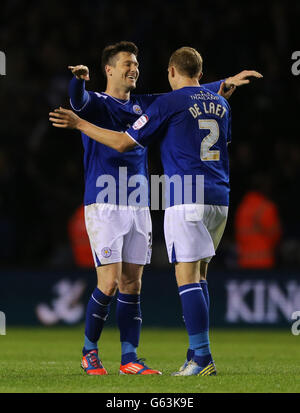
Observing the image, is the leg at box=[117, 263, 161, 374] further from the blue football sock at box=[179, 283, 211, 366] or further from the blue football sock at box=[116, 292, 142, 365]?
the blue football sock at box=[179, 283, 211, 366]

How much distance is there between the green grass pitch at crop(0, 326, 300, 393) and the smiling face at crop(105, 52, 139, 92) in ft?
6.78

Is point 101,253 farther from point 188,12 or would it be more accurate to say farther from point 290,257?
point 188,12

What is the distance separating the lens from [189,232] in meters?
6.46

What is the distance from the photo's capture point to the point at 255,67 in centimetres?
1491

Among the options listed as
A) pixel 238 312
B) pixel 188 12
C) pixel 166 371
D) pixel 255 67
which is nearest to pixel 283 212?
pixel 238 312

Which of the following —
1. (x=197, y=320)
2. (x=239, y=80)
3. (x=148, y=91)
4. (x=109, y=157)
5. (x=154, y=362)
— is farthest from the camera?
(x=148, y=91)

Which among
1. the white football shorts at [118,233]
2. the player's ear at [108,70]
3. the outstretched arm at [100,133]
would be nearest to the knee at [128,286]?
the white football shorts at [118,233]

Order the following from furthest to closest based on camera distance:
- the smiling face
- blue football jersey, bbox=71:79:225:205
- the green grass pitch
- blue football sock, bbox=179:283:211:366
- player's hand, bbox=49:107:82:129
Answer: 1. the smiling face
2. blue football jersey, bbox=71:79:225:205
3. player's hand, bbox=49:107:82:129
4. blue football sock, bbox=179:283:211:366
5. the green grass pitch

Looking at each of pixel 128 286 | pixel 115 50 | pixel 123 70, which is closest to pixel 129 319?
pixel 128 286

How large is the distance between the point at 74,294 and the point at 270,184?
10.2 feet

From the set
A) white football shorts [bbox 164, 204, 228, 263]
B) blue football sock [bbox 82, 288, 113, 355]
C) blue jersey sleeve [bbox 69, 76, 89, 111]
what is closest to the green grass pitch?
blue football sock [bbox 82, 288, 113, 355]

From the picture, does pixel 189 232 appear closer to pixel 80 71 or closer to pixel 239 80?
pixel 80 71

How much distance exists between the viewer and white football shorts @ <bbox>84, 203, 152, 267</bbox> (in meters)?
Answer: 6.76

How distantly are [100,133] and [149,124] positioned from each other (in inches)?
13.5
